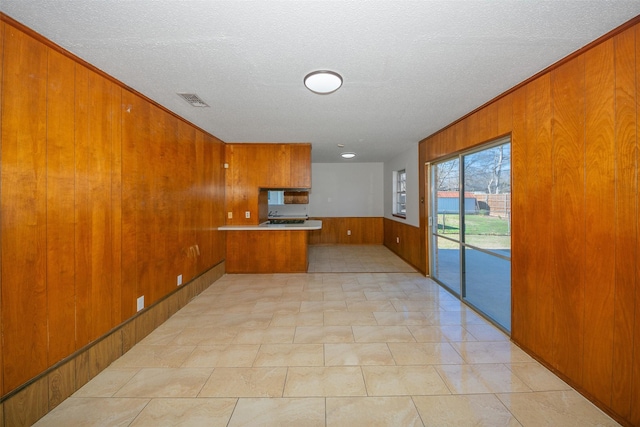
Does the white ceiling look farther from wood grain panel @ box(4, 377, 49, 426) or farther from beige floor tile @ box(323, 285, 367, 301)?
beige floor tile @ box(323, 285, 367, 301)

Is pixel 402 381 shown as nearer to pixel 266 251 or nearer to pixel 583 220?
pixel 583 220

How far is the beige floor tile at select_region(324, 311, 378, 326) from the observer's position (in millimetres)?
2934

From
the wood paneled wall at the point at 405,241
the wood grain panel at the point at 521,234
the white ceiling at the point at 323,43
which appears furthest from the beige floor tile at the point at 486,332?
the white ceiling at the point at 323,43

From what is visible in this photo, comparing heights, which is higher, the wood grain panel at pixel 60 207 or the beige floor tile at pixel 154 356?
the wood grain panel at pixel 60 207

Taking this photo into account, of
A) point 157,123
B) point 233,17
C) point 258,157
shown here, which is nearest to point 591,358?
point 233,17

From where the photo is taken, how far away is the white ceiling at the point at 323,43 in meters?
1.45

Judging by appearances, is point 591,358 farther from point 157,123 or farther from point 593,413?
point 157,123

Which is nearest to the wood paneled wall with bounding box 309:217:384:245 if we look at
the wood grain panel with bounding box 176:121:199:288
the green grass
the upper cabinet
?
the upper cabinet

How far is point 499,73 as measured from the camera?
7.17 feet

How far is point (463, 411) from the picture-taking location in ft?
5.55

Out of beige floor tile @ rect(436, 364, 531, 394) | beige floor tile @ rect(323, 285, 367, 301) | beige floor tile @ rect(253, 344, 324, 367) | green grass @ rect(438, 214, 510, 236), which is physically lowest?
beige floor tile @ rect(436, 364, 531, 394)

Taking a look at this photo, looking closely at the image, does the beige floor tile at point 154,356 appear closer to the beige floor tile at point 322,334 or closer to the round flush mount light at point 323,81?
the beige floor tile at point 322,334

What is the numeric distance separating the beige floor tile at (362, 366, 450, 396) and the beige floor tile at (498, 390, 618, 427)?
0.43m

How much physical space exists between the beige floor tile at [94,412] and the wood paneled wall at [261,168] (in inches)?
141
